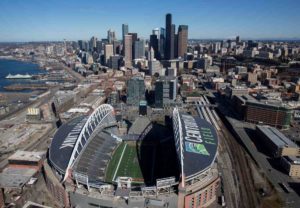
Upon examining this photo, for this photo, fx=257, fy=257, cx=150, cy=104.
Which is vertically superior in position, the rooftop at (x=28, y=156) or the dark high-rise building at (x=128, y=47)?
the dark high-rise building at (x=128, y=47)

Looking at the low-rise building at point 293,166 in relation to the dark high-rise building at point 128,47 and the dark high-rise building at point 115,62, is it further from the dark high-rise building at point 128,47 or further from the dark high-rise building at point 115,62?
the dark high-rise building at point 128,47

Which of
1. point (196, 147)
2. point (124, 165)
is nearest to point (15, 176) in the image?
point (124, 165)

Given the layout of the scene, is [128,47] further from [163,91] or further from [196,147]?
[196,147]

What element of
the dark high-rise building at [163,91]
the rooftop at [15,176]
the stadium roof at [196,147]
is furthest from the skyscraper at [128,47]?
the rooftop at [15,176]

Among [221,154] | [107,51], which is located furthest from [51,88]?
[221,154]

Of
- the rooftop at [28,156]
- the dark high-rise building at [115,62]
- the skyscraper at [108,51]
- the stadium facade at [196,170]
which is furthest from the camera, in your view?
the skyscraper at [108,51]

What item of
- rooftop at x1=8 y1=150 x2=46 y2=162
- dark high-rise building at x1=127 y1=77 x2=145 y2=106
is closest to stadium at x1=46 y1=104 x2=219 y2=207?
rooftop at x1=8 y1=150 x2=46 y2=162

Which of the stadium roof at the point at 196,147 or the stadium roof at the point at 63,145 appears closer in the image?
the stadium roof at the point at 196,147
